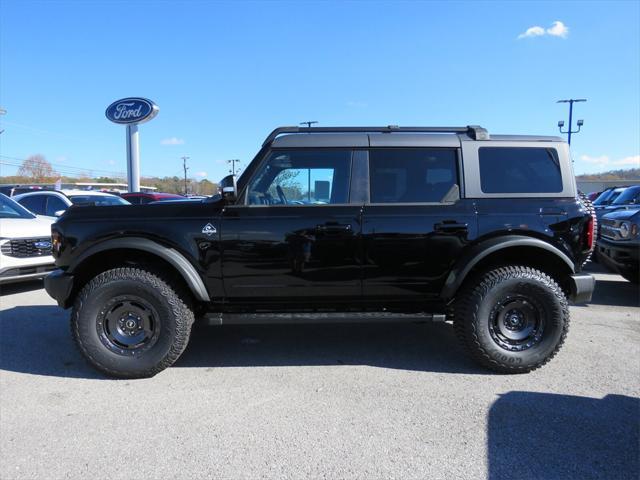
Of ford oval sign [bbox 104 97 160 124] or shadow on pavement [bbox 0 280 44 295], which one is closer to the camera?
shadow on pavement [bbox 0 280 44 295]

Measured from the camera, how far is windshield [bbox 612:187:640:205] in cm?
1085

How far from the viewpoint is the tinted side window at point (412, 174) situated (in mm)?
3785

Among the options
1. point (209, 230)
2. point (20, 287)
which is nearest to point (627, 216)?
point (209, 230)

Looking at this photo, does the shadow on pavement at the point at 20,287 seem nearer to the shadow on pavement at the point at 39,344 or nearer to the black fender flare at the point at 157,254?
the shadow on pavement at the point at 39,344

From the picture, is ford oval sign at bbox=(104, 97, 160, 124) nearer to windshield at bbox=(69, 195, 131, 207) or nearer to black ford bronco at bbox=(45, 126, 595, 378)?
windshield at bbox=(69, 195, 131, 207)

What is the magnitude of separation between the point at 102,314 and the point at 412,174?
287cm

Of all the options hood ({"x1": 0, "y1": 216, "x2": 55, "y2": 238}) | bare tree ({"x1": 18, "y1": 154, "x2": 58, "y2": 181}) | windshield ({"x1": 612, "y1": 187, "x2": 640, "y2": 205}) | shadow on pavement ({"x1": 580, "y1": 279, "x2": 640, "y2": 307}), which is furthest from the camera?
bare tree ({"x1": 18, "y1": 154, "x2": 58, "y2": 181})

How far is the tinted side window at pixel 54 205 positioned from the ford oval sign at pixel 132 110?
8764 mm

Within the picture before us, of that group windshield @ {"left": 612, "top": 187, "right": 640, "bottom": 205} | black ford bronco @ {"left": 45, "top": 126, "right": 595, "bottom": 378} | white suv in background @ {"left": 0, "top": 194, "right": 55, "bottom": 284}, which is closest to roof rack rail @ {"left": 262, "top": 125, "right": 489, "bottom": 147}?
black ford bronco @ {"left": 45, "top": 126, "right": 595, "bottom": 378}

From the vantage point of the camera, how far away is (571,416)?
3.02 metres

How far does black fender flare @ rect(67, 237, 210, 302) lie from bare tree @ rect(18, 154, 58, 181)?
314 ft

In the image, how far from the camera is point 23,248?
655 centimetres

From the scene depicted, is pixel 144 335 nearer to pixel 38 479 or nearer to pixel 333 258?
pixel 38 479

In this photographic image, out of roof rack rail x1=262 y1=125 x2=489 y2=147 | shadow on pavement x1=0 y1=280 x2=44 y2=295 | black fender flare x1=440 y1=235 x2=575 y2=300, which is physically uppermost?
roof rack rail x1=262 y1=125 x2=489 y2=147
